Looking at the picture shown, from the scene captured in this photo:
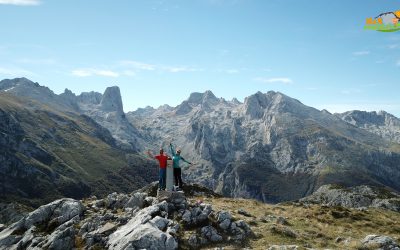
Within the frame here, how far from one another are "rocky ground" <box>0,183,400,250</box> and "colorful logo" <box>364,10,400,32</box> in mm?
14932

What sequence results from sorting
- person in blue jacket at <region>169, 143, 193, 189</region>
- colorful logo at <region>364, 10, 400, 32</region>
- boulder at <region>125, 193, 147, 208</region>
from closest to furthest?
colorful logo at <region>364, 10, 400, 32</region>
boulder at <region>125, 193, 147, 208</region>
person in blue jacket at <region>169, 143, 193, 189</region>

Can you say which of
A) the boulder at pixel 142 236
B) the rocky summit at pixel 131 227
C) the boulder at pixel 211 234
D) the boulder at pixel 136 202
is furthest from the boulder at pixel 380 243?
the boulder at pixel 136 202

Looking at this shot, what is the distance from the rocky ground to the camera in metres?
25.8

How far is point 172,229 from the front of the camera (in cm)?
2644

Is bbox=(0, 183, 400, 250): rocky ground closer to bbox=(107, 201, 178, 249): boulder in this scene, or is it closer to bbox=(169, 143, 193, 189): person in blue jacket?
bbox=(107, 201, 178, 249): boulder

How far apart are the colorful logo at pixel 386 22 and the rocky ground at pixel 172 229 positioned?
588 inches

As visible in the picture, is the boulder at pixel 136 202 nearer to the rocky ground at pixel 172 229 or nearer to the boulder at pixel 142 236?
the rocky ground at pixel 172 229

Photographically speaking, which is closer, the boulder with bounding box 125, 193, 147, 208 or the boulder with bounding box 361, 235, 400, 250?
the boulder with bounding box 361, 235, 400, 250

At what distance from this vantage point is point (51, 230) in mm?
30641

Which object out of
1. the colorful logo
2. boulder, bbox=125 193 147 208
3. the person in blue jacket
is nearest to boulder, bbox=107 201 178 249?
boulder, bbox=125 193 147 208

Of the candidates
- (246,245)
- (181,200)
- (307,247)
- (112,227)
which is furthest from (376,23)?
(112,227)

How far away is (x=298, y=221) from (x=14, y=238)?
2480 centimetres

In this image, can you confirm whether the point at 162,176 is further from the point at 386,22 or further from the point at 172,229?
the point at 386,22

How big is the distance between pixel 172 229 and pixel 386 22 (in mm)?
20301
